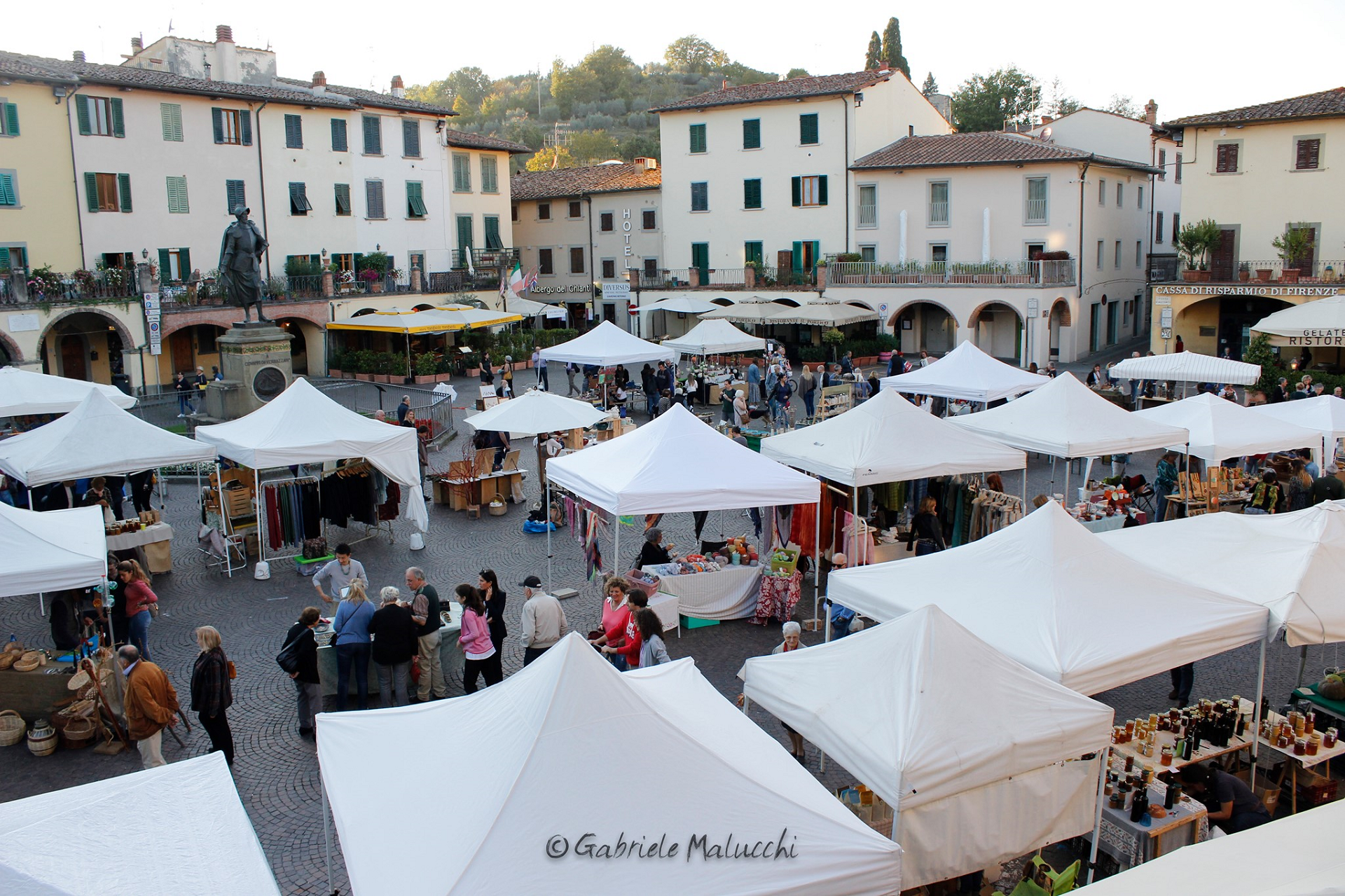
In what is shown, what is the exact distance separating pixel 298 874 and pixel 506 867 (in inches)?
118

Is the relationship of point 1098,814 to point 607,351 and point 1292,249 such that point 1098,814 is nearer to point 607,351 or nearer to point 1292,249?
point 607,351

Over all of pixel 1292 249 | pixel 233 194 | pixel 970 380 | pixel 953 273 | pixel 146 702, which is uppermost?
pixel 233 194

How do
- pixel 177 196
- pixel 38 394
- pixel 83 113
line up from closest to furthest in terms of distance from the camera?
pixel 38 394, pixel 83 113, pixel 177 196

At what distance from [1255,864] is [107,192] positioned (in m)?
33.6

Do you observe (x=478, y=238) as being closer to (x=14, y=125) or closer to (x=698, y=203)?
(x=698, y=203)

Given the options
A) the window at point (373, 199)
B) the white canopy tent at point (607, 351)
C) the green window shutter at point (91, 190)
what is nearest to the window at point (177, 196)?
the green window shutter at point (91, 190)

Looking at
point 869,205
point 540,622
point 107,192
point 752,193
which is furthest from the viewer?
point 752,193

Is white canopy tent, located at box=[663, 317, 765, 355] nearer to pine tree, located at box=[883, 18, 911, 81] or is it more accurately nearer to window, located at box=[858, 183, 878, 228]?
window, located at box=[858, 183, 878, 228]

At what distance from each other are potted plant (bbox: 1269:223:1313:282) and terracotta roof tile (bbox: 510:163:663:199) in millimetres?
23346

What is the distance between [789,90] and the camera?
39.5 metres

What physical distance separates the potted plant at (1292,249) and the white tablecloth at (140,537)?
28666 millimetres

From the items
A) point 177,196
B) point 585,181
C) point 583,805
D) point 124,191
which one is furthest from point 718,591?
point 585,181

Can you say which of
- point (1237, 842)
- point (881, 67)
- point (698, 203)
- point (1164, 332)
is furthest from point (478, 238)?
point (1237, 842)

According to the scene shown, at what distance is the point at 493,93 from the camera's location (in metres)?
108
